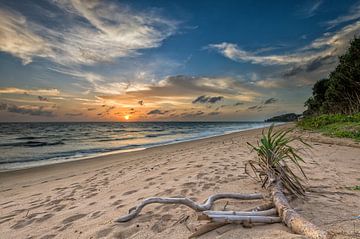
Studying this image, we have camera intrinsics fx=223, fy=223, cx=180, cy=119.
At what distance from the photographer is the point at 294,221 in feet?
6.59

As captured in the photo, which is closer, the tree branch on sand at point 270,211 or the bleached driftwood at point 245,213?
the tree branch on sand at point 270,211

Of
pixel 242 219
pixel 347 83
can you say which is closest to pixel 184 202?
pixel 242 219

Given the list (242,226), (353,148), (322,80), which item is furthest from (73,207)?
(322,80)

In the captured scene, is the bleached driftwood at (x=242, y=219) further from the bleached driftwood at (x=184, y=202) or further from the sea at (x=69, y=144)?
the sea at (x=69, y=144)

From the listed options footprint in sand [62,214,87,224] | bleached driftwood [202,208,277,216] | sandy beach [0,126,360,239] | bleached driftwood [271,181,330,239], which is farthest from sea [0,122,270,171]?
bleached driftwood [271,181,330,239]

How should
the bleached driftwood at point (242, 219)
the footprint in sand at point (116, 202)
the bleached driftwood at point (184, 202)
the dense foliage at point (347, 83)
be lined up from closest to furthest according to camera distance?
the bleached driftwood at point (242, 219) < the bleached driftwood at point (184, 202) < the footprint in sand at point (116, 202) < the dense foliage at point (347, 83)

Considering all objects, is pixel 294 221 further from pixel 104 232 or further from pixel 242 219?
→ pixel 104 232

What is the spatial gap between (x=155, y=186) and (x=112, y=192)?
0.84 metres

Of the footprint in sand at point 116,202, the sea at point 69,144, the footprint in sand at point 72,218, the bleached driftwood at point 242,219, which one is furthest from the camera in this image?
the sea at point 69,144

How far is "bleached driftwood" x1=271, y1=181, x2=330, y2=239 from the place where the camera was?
1.70 meters

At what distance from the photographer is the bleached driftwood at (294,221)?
5.57 ft

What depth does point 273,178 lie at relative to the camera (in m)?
3.01

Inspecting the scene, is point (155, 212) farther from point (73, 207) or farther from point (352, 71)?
point (352, 71)

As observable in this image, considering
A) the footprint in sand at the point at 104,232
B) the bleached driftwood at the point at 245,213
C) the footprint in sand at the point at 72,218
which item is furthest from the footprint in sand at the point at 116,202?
the bleached driftwood at the point at 245,213
